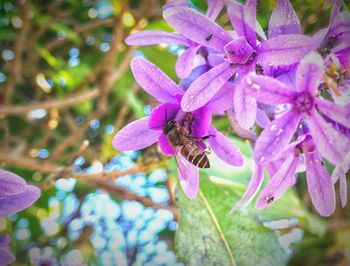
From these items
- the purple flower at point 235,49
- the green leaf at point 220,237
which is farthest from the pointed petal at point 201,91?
the green leaf at point 220,237

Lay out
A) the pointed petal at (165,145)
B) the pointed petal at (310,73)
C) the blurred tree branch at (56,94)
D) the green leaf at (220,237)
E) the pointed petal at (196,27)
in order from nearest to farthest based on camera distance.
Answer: the pointed petal at (310,73) < the pointed petal at (196,27) < the pointed petal at (165,145) < the green leaf at (220,237) < the blurred tree branch at (56,94)

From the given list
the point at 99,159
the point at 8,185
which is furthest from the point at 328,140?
the point at 99,159

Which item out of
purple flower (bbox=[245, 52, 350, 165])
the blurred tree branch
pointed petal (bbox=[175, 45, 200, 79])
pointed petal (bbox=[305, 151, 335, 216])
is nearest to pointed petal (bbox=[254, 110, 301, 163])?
purple flower (bbox=[245, 52, 350, 165])

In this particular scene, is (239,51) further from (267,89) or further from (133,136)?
(133,136)

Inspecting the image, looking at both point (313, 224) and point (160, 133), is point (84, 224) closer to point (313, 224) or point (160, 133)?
point (313, 224)

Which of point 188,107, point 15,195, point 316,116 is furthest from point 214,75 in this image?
point 15,195

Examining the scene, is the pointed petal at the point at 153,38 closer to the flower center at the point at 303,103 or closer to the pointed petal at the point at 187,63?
the pointed petal at the point at 187,63
